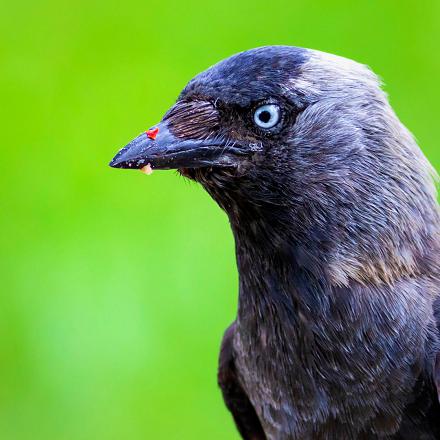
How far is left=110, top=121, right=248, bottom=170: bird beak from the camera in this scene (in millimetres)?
4426

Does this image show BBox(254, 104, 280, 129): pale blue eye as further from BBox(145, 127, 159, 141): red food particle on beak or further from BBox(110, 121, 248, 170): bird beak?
BBox(145, 127, 159, 141): red food particle on beak

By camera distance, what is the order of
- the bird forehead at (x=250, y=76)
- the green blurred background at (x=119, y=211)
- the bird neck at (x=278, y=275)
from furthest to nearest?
1. the green blurred background at (x=119, y=211)
2. the bird neck at (x=278, y=275)
3. the bird forehead at (x=250, y=76)

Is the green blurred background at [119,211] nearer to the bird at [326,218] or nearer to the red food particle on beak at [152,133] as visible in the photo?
the bird at [326,218]

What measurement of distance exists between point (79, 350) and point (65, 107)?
191 cm

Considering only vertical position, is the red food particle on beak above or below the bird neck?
above

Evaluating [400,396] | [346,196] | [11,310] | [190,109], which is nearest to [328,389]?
[400,396]

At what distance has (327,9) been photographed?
28.7 feet

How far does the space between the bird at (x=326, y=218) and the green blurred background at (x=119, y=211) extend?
3029mm

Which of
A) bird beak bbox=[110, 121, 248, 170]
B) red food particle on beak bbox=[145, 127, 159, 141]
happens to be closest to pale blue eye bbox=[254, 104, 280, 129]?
bird beak bbox=[110, 121, 248, 170]

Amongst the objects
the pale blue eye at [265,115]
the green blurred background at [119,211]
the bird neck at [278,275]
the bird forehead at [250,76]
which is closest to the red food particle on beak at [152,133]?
the bird forehead at [250,76]

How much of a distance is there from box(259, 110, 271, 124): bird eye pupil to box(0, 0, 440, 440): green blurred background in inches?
132

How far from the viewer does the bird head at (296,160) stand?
4438mm

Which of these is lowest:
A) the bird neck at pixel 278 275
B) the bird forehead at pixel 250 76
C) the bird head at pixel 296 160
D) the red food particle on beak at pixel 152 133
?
the bird neck at pixel 278 275

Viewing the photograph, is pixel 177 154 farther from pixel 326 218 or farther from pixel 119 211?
pixel 119 211
